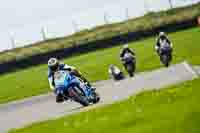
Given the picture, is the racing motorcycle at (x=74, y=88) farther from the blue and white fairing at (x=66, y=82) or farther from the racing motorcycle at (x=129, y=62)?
the racing motorcycle at (x=129, y=62)

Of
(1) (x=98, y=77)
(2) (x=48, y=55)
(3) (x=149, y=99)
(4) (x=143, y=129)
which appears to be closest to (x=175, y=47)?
(1) (x=98, y=77)

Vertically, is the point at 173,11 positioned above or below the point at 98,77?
above

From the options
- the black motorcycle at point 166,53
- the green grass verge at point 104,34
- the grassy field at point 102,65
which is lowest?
the grassy field at point 102,65

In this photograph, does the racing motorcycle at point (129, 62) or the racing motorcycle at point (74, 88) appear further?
the racing motorcycle at point (129, 62)

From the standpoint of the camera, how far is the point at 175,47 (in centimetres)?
4666

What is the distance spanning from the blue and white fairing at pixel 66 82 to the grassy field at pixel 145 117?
9.53 ft

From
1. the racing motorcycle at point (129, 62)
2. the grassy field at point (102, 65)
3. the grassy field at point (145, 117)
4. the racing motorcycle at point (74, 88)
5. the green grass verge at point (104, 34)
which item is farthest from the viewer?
the green grass verge at point (104, 34)

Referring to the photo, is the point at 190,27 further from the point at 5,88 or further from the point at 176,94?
the point at 176,94

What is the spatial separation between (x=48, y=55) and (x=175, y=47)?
1602cm

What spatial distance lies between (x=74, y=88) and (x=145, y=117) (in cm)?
631

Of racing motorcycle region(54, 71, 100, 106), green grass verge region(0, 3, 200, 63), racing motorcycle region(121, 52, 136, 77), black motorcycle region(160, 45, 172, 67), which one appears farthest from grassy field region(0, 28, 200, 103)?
racing motorcycle region(54, 71, 100, 106)

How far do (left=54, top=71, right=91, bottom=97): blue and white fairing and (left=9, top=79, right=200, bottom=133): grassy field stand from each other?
114 inches

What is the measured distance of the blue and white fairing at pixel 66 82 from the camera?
16578mm

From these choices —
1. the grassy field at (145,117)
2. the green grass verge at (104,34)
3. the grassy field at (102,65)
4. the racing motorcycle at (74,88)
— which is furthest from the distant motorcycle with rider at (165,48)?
the green grass verge at (104,34)
